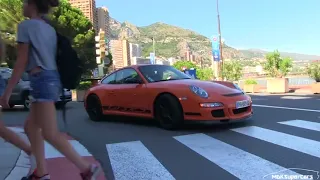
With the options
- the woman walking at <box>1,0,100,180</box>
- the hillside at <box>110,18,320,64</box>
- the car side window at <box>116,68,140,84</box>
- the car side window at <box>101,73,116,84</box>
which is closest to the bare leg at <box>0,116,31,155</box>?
the woman walking at <box>1,0,100,180</box>

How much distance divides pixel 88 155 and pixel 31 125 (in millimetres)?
1967

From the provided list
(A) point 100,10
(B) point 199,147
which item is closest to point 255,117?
(B) point 199,147

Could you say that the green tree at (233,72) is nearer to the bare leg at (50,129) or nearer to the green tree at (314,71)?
the green tree at (314,71)

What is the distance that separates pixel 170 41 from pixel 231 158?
392 ft

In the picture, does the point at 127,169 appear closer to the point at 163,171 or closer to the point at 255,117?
the point at 163,171

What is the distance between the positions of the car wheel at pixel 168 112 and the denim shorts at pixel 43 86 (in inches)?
144

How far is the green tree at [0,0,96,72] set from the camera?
1171 inches

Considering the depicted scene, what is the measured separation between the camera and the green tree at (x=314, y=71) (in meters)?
20.8

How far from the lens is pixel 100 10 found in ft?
169

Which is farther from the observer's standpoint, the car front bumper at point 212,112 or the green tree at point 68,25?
the green tree at point 68,25

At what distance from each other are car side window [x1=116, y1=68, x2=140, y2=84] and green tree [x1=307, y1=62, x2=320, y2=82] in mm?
15636

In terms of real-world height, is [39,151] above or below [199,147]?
above

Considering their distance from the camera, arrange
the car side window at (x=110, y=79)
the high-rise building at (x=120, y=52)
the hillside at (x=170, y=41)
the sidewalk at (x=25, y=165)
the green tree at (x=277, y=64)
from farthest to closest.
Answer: the hillside at (x=170, y=41) < the high-rise building at (x=120, y=52) < the green tree at (x=277, y=64) < the car side window at (x=110, y=79) < the sidewalk at (x=25, y=165)

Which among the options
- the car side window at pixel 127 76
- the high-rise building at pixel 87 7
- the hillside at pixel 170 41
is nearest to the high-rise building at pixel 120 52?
the high-rise building at pixel 87 7
